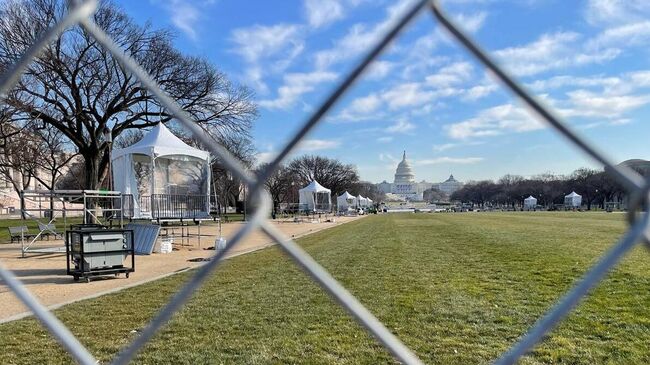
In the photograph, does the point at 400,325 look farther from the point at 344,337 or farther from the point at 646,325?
the point at 646,325

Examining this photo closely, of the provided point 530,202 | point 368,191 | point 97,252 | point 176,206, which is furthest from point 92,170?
point 530,202

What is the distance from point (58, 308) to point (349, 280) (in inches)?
185

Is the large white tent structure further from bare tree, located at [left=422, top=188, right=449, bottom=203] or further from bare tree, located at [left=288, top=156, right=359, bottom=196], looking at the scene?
bare tree, located at [left=422, top=188, right=449, bottom=203]

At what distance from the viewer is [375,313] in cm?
659

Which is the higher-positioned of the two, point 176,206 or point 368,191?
point 368,191

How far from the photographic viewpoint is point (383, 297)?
7.66 metres

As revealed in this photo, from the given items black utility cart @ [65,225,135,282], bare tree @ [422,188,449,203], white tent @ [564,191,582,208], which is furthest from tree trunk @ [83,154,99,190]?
bare tree @ [422,188,449,203]

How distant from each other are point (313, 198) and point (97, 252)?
3675 cm

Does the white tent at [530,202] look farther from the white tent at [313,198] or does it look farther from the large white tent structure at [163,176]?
the large white tent structure at [163,176]

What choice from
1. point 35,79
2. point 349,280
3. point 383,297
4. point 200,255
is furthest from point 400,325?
point 35,79

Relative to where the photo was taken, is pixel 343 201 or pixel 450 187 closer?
pixel 343 201

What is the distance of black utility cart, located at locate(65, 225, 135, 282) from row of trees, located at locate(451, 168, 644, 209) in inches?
3458

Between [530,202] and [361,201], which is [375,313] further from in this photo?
[530,202]

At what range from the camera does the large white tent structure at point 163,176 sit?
60.6 ft
